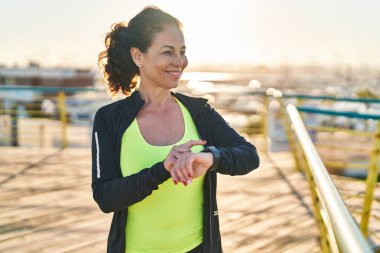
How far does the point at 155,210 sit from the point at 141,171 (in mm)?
202

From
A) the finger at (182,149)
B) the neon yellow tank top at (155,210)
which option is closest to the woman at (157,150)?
the neon yellow tank top at (155,210)

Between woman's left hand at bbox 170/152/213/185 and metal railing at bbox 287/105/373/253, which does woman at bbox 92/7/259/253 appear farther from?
metal railing at bbox 287/105/373/253

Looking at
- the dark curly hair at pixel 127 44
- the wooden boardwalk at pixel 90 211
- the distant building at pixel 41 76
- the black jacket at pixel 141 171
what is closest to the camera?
the black jacket at pixel 141 171

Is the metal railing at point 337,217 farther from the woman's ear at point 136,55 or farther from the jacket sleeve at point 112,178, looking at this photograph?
the woman's ear at point 136,55

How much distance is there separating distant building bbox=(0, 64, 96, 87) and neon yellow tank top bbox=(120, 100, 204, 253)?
44161 millimetres

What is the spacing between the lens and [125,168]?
152 cm

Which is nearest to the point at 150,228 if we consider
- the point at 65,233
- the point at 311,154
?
the point at 311,154

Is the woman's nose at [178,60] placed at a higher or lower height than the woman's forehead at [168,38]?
lower

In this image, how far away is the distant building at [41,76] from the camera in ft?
160

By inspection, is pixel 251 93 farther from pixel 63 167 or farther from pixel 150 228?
pixel 150 228

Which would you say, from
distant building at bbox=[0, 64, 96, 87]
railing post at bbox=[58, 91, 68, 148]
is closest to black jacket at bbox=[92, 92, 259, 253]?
railing post at bbox=[58, 91, 68, 148]

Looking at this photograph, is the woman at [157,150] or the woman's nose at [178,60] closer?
the woman at [157,150]

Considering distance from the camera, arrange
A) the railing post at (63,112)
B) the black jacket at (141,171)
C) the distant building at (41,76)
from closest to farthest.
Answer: the black jacket at (141,171) → the railing post at (63,112) → the distant building at (41,76)

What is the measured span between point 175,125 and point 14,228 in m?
2.58
